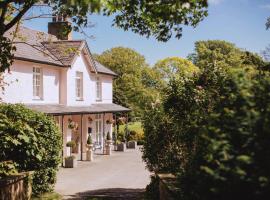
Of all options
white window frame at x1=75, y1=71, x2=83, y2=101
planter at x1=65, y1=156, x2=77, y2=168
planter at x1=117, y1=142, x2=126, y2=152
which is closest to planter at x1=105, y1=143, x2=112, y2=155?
planter at x1=117, y1=142, x2=126, y2=152

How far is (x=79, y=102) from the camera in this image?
2981 cm

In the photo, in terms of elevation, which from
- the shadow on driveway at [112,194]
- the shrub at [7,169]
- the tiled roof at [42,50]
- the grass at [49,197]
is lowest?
the shadow on driveway at [112,194]

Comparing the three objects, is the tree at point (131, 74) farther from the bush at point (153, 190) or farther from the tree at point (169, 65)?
the bush at point (153, 190)

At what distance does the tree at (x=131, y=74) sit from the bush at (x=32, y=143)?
36.6m

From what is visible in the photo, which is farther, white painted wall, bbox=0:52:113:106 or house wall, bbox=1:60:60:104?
white painted wall, bbox=0:52:113:106

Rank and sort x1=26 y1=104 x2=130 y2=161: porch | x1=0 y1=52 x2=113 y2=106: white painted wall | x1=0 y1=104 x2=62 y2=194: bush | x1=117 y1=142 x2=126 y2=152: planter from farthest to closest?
1. x1=117 y1=142 x2=126 y2=152: planter
2. x1=26 y1=104 x2=130 y2=161: porch
3. x1=0 y1=52 x2=113 y2=106: white painted wall
4. x1=0 y1=104 x2=62 y2=194: bush

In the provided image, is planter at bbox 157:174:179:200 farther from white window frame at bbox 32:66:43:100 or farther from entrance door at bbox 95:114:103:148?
entrance door at bbox 95:114:103:148

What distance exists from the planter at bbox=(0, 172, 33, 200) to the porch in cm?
1117

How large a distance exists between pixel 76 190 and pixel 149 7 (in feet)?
34.6

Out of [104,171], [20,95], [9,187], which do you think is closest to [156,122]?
[9,187]

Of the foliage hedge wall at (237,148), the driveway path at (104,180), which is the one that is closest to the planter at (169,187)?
the foliage hedge wall at (237,148)

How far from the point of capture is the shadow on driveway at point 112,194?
46.6 feet

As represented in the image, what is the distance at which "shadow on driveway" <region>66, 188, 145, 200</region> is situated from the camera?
14194mm

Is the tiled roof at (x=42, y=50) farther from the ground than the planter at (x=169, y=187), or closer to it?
farther from the ground
